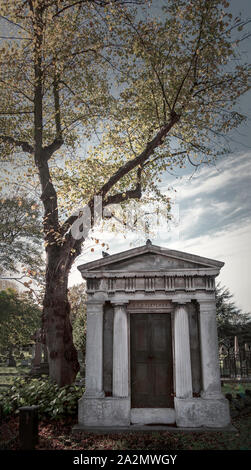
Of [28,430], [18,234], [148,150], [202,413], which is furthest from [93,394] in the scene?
[18,234]

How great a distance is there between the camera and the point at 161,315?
29.2 ft

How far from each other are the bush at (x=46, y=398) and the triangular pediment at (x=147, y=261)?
329cm

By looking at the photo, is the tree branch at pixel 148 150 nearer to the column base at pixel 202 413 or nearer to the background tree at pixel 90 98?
the background tree at pixel 90 98

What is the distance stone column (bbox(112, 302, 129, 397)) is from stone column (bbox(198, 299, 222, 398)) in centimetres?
189

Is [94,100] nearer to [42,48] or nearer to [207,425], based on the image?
[42,48]

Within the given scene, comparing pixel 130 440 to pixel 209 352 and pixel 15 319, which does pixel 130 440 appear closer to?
pixel 209 352

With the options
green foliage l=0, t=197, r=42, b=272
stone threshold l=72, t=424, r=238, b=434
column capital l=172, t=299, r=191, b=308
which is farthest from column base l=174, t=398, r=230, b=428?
green foliage l=0, t=197, r=42, b=272

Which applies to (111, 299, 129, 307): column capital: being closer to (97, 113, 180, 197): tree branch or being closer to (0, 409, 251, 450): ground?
(0, 409, 251, 450): ground

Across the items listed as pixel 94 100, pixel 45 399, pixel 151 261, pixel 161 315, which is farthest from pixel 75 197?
pixel 45 399

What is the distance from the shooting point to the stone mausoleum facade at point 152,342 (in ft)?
26.7

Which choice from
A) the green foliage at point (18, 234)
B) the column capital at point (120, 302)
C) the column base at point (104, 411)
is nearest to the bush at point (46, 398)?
the column base at point (104, 411)

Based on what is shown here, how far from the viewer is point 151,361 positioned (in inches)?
340
